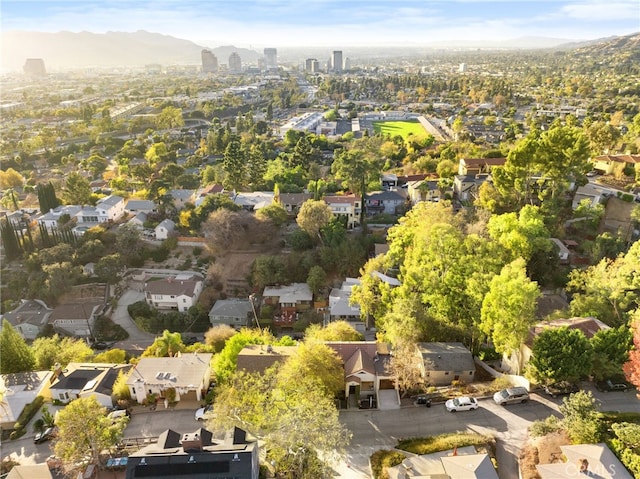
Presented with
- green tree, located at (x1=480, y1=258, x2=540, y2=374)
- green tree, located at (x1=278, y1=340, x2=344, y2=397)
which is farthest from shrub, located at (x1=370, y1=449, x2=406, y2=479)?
green tree, located at (x1=480, y1=258, x2=540, y2=374)

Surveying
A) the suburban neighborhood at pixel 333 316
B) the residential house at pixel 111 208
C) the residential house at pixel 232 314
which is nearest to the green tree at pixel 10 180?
the suburban neighborhood at pixel 333 316

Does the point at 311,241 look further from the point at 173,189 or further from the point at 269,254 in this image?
the point at 173,189

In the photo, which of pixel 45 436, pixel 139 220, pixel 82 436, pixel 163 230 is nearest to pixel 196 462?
pixel 82 436

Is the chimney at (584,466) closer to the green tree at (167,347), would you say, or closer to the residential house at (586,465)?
the residential house at (586,465)

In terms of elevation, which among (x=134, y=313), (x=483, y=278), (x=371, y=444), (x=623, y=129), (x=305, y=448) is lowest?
(x=134, y=313)

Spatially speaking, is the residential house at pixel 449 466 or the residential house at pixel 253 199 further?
the residential house at pixel 253 199

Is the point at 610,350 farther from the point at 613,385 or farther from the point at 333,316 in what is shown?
the point at 333,316

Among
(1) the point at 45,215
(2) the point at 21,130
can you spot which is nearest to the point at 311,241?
(1) the point at 45,215
